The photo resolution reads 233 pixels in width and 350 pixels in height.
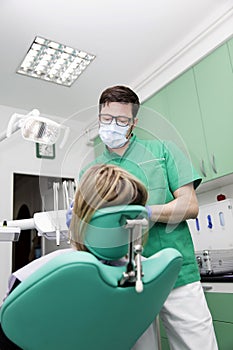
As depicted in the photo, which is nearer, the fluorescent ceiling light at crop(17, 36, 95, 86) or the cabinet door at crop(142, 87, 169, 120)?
the fluorescent ceiling light at crop(17, 36, 95, 86)

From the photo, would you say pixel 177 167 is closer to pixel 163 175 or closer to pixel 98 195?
pixel 163 175

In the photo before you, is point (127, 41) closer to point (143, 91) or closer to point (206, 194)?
point (143, 91)

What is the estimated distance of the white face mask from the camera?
93 cm

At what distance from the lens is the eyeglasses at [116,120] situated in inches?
36.0

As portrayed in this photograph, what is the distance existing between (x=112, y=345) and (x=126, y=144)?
55 cm

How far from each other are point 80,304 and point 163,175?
1.66 feet

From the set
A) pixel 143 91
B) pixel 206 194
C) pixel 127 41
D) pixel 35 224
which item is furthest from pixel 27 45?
pixel 206 194

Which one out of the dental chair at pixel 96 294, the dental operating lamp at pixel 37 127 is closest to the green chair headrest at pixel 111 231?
the dental chair at pixel 96 294

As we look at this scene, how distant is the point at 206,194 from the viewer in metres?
2.47

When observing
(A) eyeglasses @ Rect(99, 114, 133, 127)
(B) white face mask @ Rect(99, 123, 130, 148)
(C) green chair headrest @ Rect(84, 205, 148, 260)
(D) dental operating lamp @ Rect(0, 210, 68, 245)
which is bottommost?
(C) green chair headrest @ Rect(84, 205, 148, 260)

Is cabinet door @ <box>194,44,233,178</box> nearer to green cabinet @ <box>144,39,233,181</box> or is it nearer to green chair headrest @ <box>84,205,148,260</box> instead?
green cabinet @ <box>144,39,233,181</box>

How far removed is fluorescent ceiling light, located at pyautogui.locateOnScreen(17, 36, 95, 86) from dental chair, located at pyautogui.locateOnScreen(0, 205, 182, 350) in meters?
1.92

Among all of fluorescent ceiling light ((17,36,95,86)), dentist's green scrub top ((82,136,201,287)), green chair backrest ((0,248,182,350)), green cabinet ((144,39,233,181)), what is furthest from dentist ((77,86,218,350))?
fluorescent ceiling light ((17,36,95,86))

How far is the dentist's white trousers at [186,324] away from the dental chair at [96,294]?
0.31 metres
